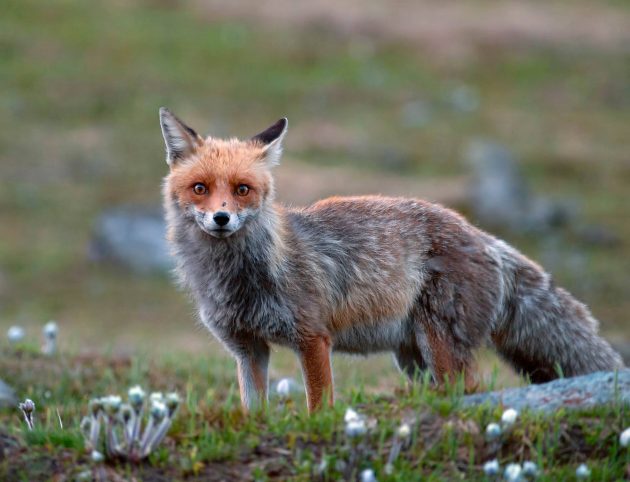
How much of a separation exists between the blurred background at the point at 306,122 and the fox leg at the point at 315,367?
37.1 feet

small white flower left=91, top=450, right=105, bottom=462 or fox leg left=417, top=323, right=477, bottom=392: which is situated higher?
small white flower left=91, top=450, right=105, bottom=462

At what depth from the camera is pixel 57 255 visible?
2558 cm

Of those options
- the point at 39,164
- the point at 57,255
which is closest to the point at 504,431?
the point at 57,255

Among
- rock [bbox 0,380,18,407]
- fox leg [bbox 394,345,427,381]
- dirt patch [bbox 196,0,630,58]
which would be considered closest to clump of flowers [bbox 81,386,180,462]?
fox leg [bbox 394,345,427,381]

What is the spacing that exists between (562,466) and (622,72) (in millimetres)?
34992

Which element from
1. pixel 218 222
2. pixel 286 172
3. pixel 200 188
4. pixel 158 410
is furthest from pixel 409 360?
pixel 286 172

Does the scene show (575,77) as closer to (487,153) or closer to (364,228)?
Answer: (487,153)

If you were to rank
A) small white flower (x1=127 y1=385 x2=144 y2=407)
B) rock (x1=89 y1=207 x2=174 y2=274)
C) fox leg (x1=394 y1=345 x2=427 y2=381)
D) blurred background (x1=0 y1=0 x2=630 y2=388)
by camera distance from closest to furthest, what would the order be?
small white flower (x1=127 y1=385 x2=144 y2=407) → fox leg (x1=394 y1=345 x2=427 y2=381) → blurred background (x1=0 y1=0 x2=630 y2=388) → rock (x1=89 y1=207 x2=174 y2=274)

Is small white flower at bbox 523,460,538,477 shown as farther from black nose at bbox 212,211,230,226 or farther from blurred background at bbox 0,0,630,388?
blurred background at bbox 0,0,630,388

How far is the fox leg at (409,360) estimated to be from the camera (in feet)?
28.5

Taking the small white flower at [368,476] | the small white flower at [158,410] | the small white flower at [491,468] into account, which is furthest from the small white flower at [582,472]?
the small white flower at [158,410]

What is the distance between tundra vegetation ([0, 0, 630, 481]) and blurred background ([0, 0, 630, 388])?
0.09 meters

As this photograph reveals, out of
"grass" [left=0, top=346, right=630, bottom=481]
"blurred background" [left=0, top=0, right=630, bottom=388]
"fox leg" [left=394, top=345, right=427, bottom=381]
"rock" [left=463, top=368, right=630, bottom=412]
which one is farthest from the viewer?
"blurred background" [left=0, top=0, right=630, bottom=388]

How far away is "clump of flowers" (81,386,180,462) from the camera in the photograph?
5.90m
